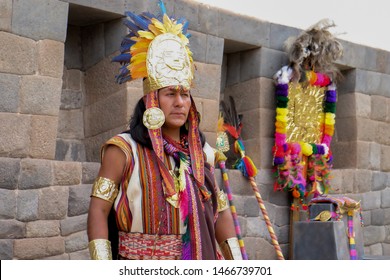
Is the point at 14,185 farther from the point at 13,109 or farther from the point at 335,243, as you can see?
the point at 335,243

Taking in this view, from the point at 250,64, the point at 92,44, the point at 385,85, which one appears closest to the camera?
the point at 92,44

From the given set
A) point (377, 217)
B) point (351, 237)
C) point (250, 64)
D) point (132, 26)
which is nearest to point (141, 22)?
point (132, 26)

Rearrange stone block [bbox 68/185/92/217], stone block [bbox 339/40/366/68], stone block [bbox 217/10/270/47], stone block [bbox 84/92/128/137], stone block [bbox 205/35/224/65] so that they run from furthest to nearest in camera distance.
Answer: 1. stone block [bbox 339/40/366/68]
2. stone block [bbox 217/10/270/47]
3. stone block [bbox 205/35/224/65]
4. stone block [bbox 84/92/128/137]
5. stone block [bbox 68/185/92/217]

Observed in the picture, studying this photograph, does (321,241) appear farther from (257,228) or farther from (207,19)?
(207,19)

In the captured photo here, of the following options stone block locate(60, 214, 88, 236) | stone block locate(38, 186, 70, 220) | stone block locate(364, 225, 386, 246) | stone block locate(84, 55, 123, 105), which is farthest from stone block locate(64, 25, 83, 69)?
stone block locate(364, 225, 386, 246)

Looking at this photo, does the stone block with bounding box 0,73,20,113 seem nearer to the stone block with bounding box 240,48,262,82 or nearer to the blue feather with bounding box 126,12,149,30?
the blue feather with bounding box 126,12,149,30

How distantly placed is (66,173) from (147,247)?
7.09 ft

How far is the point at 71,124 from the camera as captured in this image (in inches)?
220

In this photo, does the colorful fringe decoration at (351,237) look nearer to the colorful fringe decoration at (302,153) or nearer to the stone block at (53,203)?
the colorful fringe decoration at (302,153)

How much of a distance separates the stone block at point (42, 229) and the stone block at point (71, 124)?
3.01ft

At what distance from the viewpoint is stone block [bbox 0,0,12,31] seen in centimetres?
461

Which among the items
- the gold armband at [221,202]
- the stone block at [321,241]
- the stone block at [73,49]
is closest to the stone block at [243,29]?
the stone block at [73,49]

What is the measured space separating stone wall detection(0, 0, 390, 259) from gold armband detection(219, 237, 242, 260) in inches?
75.7

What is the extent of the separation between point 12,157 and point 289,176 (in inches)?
118
